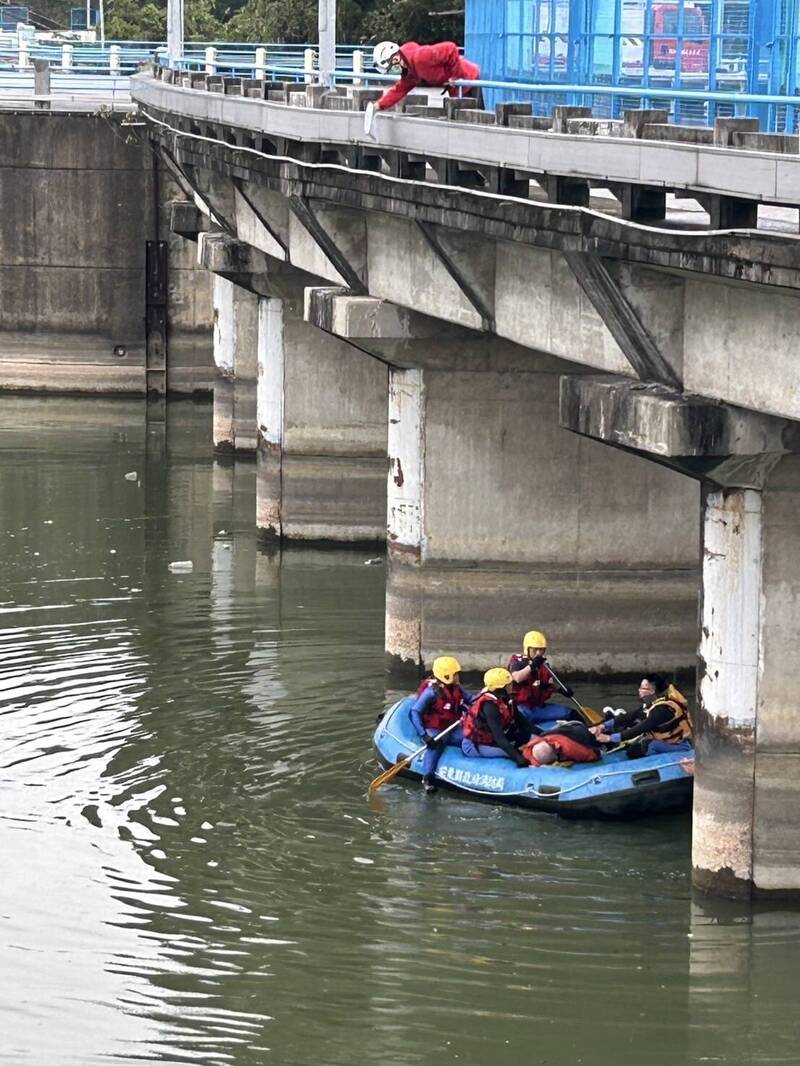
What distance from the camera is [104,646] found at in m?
23.7

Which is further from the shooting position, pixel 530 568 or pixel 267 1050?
pixel 530 568

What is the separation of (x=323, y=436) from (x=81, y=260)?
1664 cm

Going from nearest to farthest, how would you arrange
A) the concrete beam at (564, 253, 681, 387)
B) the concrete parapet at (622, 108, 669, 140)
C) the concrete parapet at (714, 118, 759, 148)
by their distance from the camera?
the concrete parapet at (714, 118, 759, 148) < the concrete parapet at (622, 108, 669, 140) < the concrete beam at (564, 253, 681, 387)

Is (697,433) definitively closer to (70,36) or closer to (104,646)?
(104,646)

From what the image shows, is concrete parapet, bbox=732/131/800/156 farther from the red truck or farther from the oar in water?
the red truck

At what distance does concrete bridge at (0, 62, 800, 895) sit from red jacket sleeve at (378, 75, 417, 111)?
0.84 ft

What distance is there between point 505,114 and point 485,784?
5.44 metres

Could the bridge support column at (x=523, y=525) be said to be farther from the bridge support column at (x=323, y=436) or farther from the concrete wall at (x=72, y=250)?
the concrete wall at (x=72, y=250)

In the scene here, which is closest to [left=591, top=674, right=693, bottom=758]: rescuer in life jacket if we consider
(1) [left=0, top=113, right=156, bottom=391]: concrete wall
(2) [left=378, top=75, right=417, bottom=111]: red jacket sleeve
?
(2) [left=378, top=75, right=417, bottom=111]: red jacket sleeve

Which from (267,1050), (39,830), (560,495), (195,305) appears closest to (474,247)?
(560,495)

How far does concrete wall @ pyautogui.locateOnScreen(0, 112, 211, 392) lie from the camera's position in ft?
144

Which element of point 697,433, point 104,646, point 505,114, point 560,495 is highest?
point 505,114

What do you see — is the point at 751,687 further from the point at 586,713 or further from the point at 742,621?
the point at 586,713

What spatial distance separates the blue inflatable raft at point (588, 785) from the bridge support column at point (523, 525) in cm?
380
